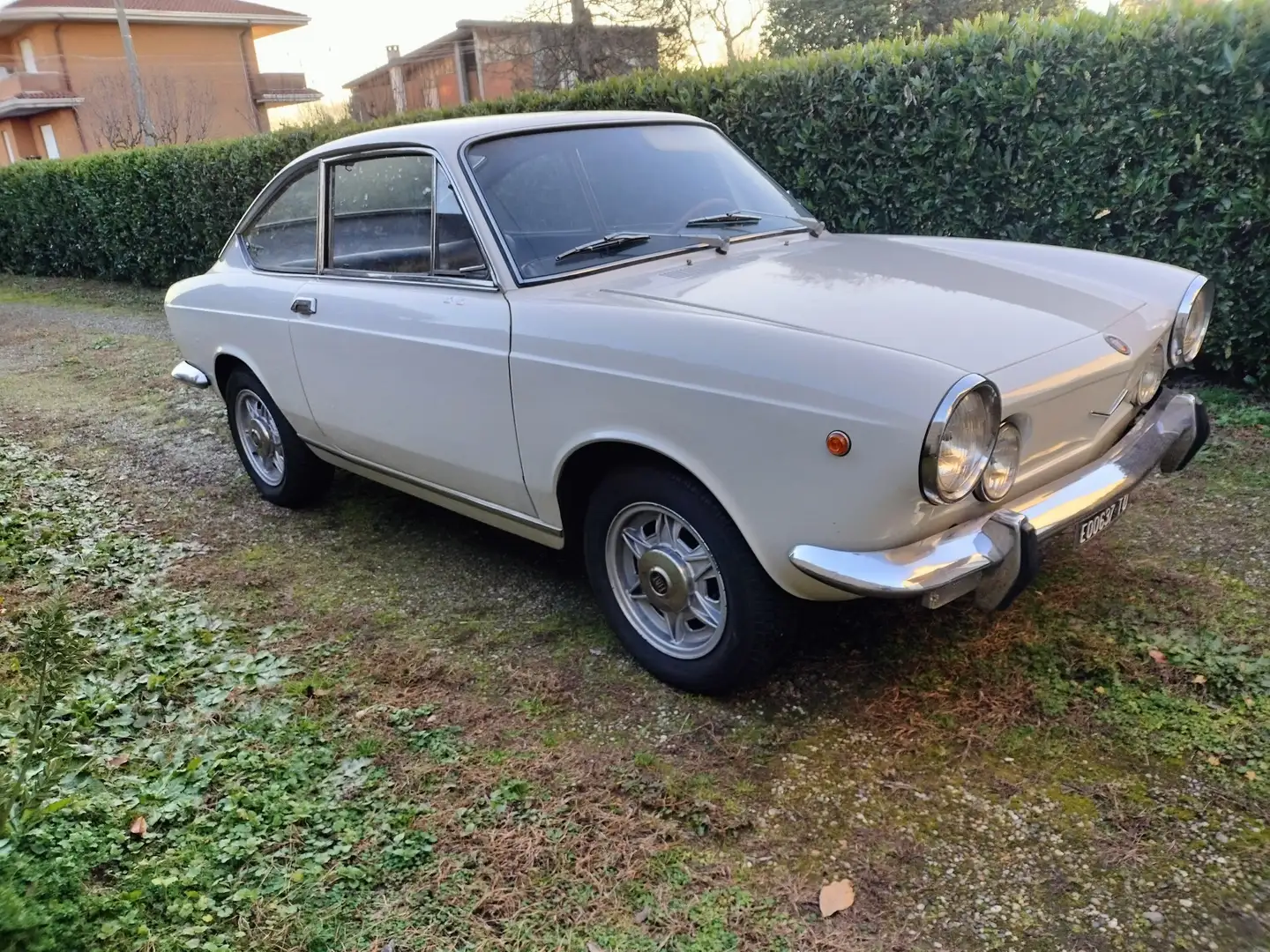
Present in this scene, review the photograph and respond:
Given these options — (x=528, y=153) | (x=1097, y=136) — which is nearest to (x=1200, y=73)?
(x=1097, y=136)

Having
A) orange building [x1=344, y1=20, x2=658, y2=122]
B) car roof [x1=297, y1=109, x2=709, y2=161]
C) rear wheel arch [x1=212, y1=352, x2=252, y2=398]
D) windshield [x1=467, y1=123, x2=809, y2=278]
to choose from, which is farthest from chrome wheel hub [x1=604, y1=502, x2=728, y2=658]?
orange building [x1=344, y1=20, x2=658, y2=122]

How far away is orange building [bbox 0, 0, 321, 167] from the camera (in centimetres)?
3050

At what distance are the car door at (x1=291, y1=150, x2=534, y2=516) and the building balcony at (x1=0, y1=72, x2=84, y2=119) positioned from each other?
33164 mm

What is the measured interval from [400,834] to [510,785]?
329 millimetres

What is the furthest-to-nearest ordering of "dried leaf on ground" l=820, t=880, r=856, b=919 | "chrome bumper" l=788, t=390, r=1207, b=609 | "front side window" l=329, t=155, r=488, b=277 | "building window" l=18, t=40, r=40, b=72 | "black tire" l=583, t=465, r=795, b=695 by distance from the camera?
"building window" l=18, t=40, r=40, b=72 → "front side window" l=329, t=155, r=488, b=277 → "black tire" l=583, t=465, r=795, b=695 → "chrome bumper" l=788, t=390, r=1207, b=609 → "dried leaf on ground" l=820, t=880, r=856, b=919

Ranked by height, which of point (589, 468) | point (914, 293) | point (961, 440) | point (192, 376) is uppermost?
point (914, 293)

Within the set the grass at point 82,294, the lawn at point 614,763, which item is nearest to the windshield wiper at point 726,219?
the lawn at point 614,763

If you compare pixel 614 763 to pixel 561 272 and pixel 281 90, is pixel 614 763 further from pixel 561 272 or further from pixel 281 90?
pixel 281 90

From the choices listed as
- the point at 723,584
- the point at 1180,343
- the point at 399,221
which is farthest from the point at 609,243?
the point at 1180,343

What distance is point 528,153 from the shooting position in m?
3.63

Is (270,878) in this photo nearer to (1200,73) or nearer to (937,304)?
(937,304)

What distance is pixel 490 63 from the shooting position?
27.2 metres

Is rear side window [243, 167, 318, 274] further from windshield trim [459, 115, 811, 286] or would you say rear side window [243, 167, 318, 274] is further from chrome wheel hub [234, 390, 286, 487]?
windshield trim [459, 115, 811, 286]

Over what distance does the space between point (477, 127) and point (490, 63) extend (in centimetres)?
2593
